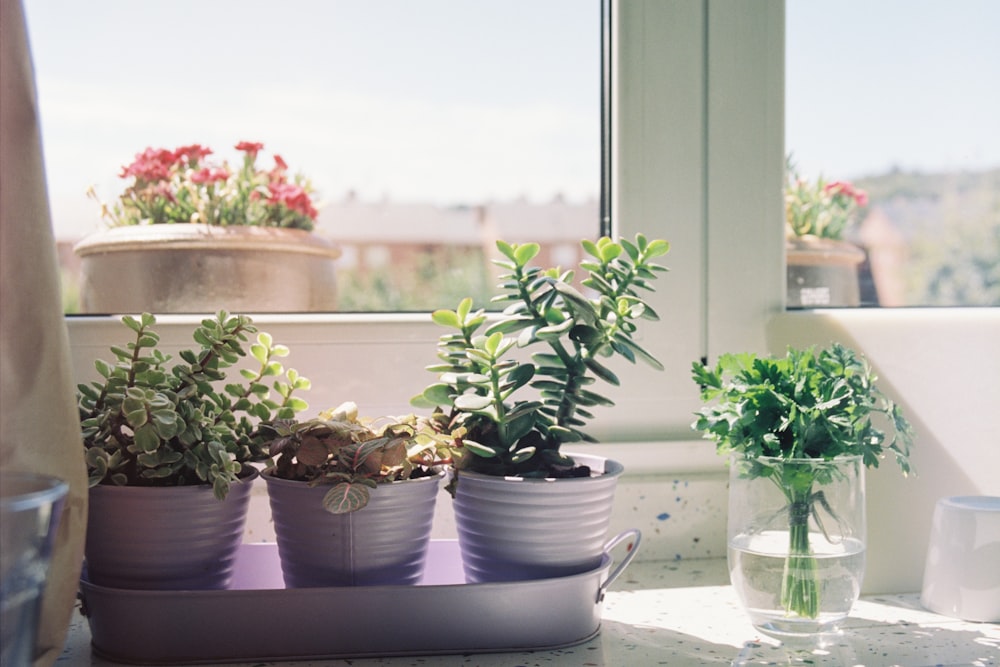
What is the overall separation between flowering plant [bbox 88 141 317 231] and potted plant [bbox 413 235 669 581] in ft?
1.34

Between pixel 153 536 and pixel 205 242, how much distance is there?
1.44 ft

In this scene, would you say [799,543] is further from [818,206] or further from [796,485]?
[818,206]

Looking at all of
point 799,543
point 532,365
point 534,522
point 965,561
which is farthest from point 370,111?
point 965,561

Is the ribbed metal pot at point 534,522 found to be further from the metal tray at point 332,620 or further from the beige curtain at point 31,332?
the beige curtain at point 31,332

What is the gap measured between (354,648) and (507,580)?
0.46 feet

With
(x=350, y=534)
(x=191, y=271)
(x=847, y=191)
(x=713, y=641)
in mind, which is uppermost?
(x=847, y=191)

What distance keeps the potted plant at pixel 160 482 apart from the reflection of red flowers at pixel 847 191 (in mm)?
851

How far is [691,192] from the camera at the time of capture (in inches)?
44.5

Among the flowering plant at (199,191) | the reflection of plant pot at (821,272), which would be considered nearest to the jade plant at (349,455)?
the flowering plant at (199,191)

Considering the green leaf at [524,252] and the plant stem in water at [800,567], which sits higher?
the green leaf at [524,252]

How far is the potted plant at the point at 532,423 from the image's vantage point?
0.80 metres

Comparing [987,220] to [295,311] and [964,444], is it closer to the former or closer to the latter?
[964,444]

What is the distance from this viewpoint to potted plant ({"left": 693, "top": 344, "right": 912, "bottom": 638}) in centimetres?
82

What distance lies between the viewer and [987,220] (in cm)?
129
